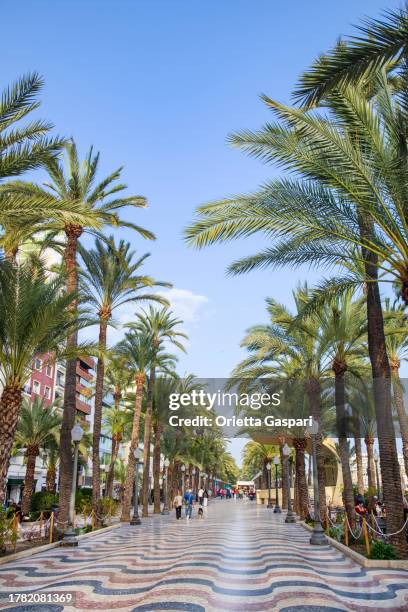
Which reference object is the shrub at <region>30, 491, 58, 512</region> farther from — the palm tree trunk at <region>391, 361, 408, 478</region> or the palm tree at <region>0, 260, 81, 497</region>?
the palm tree trunk at <region>391, 361, 408, 478</region>

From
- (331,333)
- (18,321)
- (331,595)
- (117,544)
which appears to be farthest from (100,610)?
A: (331,333)

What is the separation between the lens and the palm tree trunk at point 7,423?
41.1 ft

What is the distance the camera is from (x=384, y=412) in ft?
41.2

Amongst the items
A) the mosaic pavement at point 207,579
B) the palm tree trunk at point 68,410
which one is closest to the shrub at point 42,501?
the palm tree trunk at point 68,410

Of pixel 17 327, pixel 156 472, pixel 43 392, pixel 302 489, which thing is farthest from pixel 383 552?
pixel 43 392

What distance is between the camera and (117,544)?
15.5 m

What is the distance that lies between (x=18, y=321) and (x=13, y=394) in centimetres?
178

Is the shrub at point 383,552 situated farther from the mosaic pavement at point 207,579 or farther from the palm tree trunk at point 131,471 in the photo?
the palm tree trunk at point 131,471

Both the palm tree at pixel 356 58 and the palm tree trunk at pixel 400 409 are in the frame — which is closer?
the palm tree at pixel 356 58

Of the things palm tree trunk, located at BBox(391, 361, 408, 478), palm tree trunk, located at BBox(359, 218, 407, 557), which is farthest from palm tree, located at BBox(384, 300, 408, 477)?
palm tree trunk, located at BBox(359, 218, 407, 557)

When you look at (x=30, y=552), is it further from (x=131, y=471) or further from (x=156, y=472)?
(x=156, y=472)

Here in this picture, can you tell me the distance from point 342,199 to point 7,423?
913 cm

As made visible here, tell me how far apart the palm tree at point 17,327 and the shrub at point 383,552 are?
843 centimetres

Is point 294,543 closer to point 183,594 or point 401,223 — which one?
point 183,594
